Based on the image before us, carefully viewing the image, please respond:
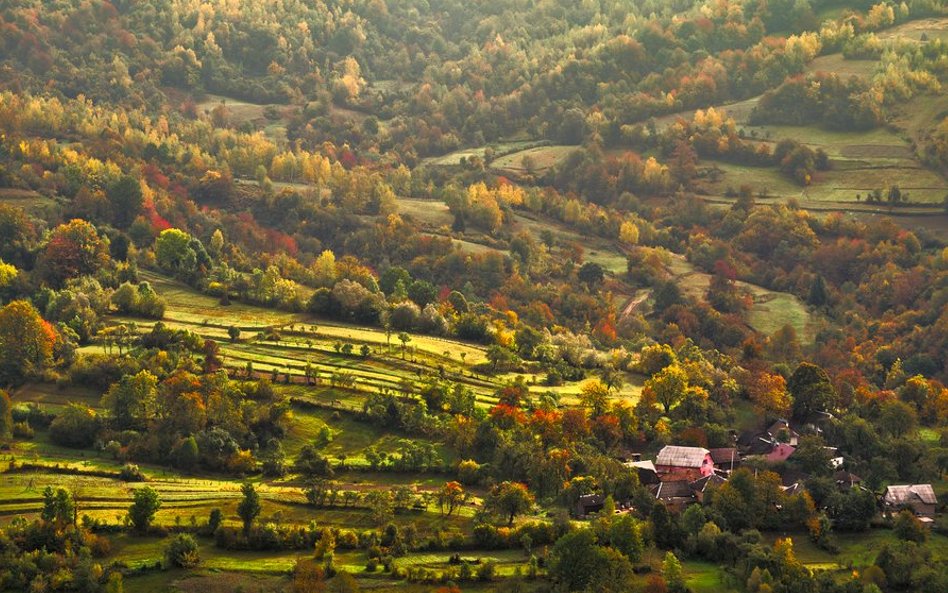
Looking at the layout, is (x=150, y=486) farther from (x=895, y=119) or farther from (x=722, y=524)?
(x=895, y=119)

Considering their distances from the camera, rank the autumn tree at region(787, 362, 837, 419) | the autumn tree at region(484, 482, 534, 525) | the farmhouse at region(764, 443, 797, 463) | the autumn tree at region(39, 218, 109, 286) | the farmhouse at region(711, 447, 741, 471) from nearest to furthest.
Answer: the autumn tree at region(484, 482, 534, 525) → the farmhouse at region(764, 443, 797, 463) → the farmhouse at region(711, 447, 741, 471) → the autumn tree at region(787, 362, 837, 419) → the autumn tree at region(39, 218, 109, 286)

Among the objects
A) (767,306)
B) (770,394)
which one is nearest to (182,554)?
(770,394)

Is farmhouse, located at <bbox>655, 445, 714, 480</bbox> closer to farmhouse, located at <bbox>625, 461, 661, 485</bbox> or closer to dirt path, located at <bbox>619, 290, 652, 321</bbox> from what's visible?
farmhouse, located at <bbox>625, 461, 661, 485</bbox>

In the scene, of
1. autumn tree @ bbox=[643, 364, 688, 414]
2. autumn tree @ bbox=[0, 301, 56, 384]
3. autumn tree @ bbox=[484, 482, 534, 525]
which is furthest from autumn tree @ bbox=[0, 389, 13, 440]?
autumn tree @ bbox=[643, 364, 688, 414]

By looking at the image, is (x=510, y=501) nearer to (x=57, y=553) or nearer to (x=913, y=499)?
(x=57, y=553)

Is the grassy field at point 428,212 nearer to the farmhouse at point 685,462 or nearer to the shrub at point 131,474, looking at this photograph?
the farmhouse at point 685,462

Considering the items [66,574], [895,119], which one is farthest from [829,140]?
[66,574]
